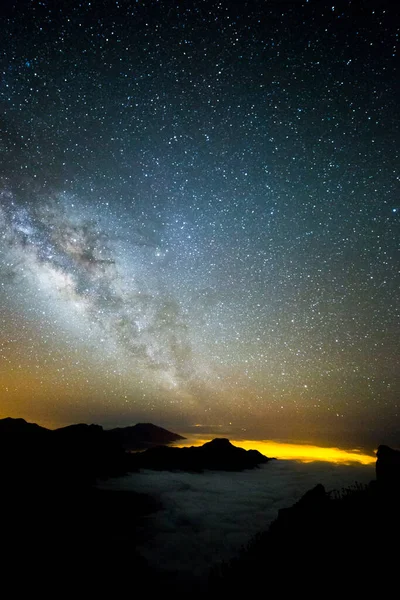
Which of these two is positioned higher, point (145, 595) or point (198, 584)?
point (145, 595)

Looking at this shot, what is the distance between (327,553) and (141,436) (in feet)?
600

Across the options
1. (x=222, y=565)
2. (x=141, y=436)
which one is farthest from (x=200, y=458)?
(x=141, y=436)

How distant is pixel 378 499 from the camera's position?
15.5m

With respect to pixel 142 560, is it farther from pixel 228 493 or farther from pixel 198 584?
pixel 228 493

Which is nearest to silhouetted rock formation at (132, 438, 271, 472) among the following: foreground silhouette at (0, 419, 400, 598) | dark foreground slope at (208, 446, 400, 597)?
foreground silhouette at (0, 419, 400, 598)

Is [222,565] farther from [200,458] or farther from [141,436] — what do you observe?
[141,436]

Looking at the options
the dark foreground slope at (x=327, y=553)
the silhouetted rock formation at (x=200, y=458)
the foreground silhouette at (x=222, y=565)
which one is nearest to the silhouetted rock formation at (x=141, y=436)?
the silhouetted rock formation at (x=200, y=458)

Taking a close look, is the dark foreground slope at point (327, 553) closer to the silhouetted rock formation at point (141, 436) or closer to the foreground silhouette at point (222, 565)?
the foreground silhouette at point (222, 565)

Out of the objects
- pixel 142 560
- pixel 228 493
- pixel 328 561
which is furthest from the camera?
pixel 228 493

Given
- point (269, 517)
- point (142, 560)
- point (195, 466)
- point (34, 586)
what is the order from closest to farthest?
point (34, 586)
point (142, 560)
point (269, 517)
point (195, 466)

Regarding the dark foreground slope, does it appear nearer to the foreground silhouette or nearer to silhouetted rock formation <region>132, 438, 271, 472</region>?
the foreground silhouette

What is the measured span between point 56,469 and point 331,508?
28.3 m

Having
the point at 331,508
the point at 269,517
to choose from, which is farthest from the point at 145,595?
the point at 269,517

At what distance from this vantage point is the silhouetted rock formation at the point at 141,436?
155 metres
